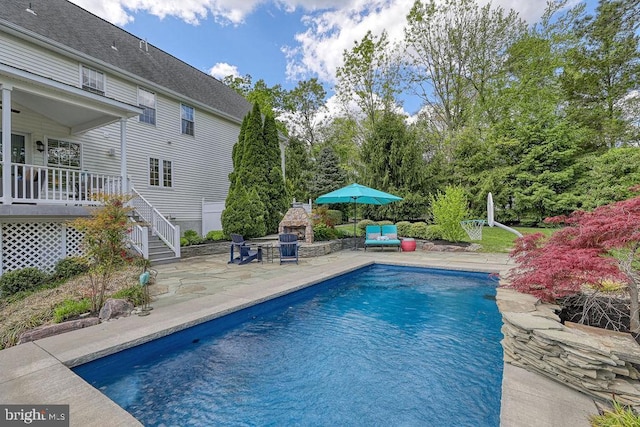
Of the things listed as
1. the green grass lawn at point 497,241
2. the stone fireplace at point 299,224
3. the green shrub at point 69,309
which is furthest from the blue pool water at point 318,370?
the green grass lawn at point 497,241

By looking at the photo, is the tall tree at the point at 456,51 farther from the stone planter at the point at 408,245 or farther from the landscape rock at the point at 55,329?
the landscape rock at the point at 55,329

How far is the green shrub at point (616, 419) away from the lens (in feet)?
6.74

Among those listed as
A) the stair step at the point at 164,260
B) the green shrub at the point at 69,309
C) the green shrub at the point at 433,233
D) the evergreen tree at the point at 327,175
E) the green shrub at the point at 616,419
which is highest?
the evergreen tree at the point at 327,175

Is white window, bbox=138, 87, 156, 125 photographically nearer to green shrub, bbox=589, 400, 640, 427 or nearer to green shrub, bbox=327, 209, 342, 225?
green shrub, bbox=327, 209, 342, 225

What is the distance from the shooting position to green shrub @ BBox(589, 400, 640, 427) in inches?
80.9

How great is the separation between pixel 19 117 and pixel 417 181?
16.2 metres

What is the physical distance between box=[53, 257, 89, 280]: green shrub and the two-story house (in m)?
0.35

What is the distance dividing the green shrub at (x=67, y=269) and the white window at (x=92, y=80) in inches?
253

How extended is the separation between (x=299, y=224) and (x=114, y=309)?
294 inches

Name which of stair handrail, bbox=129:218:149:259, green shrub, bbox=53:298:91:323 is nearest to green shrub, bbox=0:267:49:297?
green shrub, bbox=53:298:91:323

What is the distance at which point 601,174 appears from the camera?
1432 cm

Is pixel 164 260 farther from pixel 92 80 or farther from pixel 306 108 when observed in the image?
pixel 306 108

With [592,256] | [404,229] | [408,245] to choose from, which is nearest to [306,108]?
[404,229]

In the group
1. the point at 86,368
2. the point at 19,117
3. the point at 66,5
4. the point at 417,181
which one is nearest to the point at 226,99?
the point at 66,5
